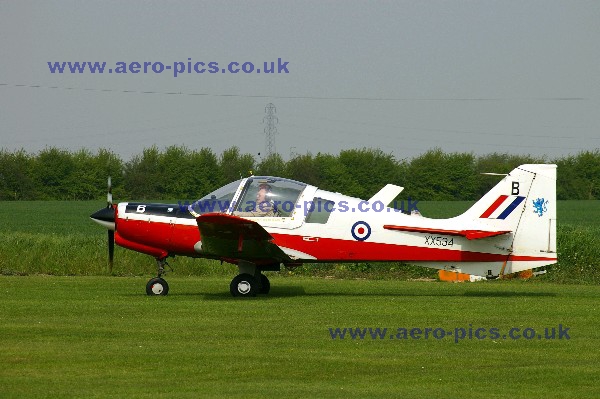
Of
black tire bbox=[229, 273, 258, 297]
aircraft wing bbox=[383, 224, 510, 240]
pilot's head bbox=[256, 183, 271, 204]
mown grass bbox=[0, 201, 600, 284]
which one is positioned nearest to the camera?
aircraft wing bbox=[383, 224, 510, 240]

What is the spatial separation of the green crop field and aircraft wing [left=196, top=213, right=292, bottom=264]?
709 millimetres

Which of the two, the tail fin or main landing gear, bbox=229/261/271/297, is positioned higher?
the tail fin

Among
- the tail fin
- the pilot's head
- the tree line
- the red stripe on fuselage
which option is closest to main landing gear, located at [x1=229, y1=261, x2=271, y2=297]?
the red stripe on fuselage

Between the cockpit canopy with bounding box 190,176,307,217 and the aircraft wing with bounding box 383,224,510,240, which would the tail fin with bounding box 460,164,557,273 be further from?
the cockpit canopy with bounding box 190,176,307,217

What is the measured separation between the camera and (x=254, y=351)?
10.5 m

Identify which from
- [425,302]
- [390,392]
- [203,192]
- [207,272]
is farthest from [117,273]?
[203,192]

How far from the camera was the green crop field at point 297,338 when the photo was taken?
28.8 ft

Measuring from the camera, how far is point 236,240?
15492mm

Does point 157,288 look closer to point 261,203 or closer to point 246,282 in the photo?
point 246,282

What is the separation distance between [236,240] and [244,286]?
0.92m

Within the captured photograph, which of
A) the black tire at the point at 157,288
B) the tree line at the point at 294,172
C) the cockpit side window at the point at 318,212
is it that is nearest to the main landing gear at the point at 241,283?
the black tire at the point at 157,288

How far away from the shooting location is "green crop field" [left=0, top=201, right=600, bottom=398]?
28.8 feet

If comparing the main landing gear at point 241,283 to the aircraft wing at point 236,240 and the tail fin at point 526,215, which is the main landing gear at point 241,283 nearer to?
the aircraft wing at point 236,240

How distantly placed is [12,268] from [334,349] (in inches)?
492
